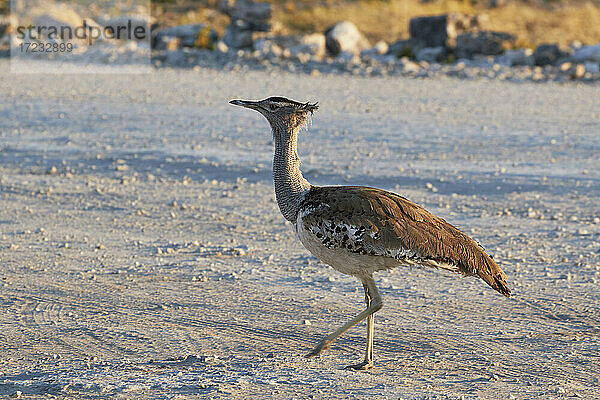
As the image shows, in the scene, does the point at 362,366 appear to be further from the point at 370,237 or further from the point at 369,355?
Answer: the point at 370,237

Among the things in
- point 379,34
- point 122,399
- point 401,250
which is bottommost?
point 122,399

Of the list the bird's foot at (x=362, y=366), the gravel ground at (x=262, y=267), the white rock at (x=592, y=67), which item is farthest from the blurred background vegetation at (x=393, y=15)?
the bird's foot at (x=362, y=366)

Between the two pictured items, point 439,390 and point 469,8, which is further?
point 469,8

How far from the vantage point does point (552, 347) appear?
5449 mm

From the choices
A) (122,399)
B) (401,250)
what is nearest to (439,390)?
(401,250)

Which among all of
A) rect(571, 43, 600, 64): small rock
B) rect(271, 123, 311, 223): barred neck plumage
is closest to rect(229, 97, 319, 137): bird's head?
rect(271, 123, 311, 223): barred neck plumage

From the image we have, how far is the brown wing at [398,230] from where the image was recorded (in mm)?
4809

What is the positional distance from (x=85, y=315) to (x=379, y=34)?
116ft

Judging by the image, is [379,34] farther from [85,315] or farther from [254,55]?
[85,315]

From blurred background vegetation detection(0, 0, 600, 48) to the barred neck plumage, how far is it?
3429 cm

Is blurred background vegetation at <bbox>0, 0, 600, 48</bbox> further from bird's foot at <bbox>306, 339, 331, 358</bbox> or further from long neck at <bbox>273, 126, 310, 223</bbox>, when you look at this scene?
bird's foot at <bbox>306, 339, 331, 358</bbox>

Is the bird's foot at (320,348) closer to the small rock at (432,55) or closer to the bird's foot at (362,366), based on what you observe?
the bird's foot at (362,366)

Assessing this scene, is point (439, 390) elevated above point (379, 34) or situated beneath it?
situated beneath

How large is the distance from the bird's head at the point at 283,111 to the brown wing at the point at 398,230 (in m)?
0.47
